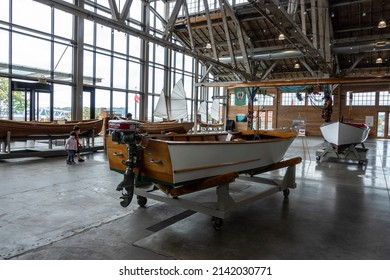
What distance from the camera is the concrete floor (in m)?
2.61

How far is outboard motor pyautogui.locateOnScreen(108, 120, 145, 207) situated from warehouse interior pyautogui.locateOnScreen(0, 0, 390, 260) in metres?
0.52

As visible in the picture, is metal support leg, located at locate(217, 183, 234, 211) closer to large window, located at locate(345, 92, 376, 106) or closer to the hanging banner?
the hanging banner

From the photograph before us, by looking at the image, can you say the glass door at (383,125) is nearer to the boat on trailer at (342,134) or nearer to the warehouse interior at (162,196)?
the warehouse interior at (162,196)

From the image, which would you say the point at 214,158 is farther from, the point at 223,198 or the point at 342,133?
the point at 342,133

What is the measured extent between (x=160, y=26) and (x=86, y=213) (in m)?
15.8

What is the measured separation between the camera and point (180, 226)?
3.28m

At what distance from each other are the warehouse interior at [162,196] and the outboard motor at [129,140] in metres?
0.52

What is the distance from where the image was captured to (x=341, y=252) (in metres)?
2.66

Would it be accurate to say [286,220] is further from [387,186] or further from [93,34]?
[93,34]

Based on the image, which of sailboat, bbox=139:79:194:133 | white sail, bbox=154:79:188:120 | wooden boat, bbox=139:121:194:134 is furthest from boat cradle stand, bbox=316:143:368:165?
white sail, bbox=154:79:188:120

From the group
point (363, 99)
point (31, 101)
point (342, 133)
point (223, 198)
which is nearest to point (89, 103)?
point (31, 101)

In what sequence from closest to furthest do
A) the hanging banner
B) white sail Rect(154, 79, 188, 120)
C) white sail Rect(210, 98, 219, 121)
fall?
white sail Rect(154, 79, 188, 120) < the hanging banner < white sail Rect(210, 98, 219, 121)

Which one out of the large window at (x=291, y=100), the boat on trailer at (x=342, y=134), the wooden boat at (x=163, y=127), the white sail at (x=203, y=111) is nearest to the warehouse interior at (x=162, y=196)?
the boat on trailer at (x=342, y=134)

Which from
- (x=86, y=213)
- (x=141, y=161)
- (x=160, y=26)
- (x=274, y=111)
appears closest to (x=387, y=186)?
(x=141, y=161)
